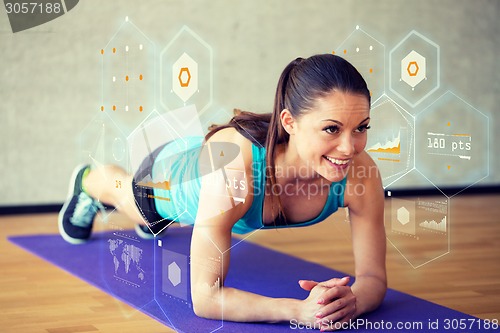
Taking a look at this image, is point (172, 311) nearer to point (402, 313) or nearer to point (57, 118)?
point (402, 313)

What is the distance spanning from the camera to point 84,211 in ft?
8.57

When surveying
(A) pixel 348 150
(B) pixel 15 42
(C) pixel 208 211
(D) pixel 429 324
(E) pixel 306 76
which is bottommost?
(D) pixel 429 324

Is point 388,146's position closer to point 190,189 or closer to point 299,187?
point 299,187

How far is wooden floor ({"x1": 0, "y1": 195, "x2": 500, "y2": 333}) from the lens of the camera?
1775 mm

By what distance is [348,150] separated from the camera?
1.51 metres

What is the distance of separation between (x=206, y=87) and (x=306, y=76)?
212cm

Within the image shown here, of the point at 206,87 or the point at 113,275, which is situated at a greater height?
the point at 206,87

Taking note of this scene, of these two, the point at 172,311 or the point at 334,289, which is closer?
the point at 334,289

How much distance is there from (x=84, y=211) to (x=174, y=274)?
3.35ft

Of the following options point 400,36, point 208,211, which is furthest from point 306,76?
point 400,36
